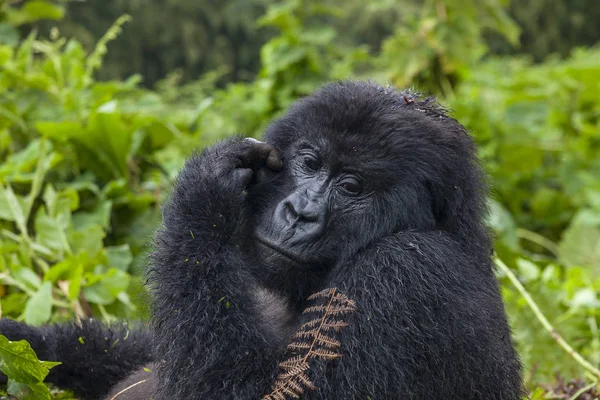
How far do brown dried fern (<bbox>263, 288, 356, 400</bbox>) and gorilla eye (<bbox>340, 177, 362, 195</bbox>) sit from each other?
0.44 m

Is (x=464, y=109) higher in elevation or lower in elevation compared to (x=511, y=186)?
higher

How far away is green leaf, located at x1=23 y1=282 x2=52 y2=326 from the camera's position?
11.4 feet

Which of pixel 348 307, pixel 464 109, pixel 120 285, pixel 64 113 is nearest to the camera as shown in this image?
pixel 348 307

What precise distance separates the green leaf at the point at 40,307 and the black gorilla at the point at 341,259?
1.43 feet

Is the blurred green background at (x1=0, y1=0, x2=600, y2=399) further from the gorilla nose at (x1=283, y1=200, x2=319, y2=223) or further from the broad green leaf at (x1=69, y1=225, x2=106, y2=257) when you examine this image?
the gorilla nose at (x1=283, y1=200, x2=319, y2=223)

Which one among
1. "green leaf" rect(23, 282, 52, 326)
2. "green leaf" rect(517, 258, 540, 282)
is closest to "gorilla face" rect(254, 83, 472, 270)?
"green leaf" rect(23, 282, 52, 326)

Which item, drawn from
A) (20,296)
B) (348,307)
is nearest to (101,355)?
(20,296)

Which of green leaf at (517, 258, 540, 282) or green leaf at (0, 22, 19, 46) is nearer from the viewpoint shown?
green leaf at (517, 258, 540, 282)

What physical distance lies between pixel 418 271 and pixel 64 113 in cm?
325

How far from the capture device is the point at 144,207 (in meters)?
4.76

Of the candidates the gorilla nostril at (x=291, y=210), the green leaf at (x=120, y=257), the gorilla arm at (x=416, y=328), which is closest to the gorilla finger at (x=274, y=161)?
the gorilla nostril at (x=291, y=210)

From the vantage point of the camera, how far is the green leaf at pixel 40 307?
3473 millimetres

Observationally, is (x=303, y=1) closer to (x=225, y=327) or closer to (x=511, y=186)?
(x=511, y=186)

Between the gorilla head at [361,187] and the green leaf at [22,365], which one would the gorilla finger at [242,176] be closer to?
the gorilla head at [361,187]
